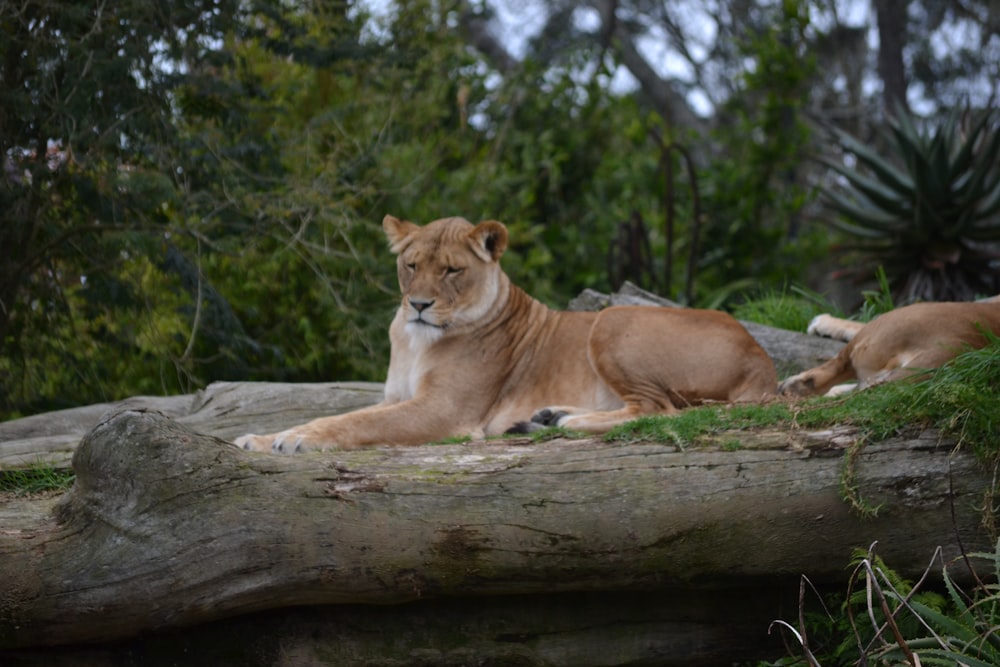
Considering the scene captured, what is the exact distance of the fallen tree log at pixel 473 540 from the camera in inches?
159

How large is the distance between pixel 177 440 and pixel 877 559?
2426 mm

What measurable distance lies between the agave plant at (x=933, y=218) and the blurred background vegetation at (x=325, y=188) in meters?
0.02

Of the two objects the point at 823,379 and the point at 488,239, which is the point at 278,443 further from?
the point at 823,379

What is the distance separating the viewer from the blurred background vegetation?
7.19 m

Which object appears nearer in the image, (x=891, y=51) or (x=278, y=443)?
(x=278, y=443)

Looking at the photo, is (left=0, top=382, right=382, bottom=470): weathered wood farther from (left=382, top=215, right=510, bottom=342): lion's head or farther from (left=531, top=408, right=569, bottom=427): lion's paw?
(left=531, top=408, right=569, bottom=427): lion's paw

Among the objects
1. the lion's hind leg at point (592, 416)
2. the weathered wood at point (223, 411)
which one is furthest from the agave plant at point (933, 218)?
the weathered wood at point (223, 411)

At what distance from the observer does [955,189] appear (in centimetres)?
943

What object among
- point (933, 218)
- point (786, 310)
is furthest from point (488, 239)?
point (933, 218)

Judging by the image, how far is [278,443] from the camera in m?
5.09

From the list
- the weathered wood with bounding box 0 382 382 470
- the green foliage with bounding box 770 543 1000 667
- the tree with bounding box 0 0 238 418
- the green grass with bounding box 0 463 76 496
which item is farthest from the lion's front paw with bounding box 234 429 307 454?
the tree with bounding box 0 0 238 418

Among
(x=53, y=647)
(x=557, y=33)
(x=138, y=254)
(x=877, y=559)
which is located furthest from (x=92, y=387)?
(x=557, y=33)

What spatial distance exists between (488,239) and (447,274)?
30cm

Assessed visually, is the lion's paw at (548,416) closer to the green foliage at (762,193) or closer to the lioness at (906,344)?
the lioness at (906,344)
